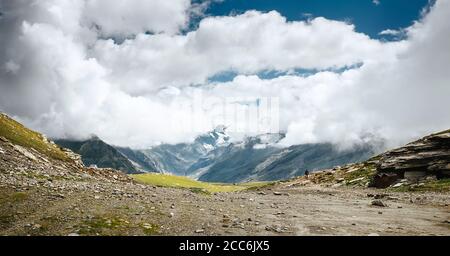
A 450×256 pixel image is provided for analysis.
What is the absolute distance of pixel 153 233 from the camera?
2053 centimetres

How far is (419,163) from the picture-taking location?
67875 millimetres

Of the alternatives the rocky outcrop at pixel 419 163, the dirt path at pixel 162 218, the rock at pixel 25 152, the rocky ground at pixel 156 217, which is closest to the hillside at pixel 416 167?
the rocky outcrop at pixel 419 163

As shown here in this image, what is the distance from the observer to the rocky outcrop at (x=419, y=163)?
213 feet

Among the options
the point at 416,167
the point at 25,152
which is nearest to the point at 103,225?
the point at 25,152

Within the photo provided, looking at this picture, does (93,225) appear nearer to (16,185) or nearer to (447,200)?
(16,185)

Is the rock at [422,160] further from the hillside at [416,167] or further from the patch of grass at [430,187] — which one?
the patch of grass at [430,187]

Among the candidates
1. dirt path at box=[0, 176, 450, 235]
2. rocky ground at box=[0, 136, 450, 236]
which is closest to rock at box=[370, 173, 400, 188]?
rocky ground at box=[0, 136, 450, 236]

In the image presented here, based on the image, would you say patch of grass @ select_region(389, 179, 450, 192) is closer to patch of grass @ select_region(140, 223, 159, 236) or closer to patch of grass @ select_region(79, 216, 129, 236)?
patch of grass @ select_region(140, 223, 159, 236)

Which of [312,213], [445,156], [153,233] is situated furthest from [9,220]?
[445,156]

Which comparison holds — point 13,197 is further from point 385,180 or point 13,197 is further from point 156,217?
point 385,180

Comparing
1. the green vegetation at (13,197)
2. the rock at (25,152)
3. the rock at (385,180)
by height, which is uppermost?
the rock at (25,152)

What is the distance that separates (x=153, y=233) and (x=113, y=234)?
1.97 m

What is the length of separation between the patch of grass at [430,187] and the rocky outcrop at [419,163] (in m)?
5.58
